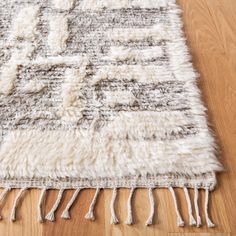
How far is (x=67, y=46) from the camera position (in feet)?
3.18

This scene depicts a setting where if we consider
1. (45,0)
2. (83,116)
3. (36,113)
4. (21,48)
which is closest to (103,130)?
(83,116)

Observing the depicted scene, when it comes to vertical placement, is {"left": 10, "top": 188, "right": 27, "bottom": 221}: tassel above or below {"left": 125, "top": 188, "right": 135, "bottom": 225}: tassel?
above

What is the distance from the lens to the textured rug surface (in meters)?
0.72

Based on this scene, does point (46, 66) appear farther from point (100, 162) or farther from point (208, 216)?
point (208, 216)

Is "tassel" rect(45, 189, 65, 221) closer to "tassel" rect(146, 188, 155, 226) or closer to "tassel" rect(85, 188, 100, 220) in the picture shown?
"tassel" rect(85, 188, 100, 220)

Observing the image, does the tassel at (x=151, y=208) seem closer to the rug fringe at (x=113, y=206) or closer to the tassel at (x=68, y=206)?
the rug fringe at (x=113, y=206)

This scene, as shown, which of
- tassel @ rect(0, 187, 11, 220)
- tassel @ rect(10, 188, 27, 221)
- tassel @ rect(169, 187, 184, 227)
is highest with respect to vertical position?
tassel @ rect(0, 187, 11, 220)

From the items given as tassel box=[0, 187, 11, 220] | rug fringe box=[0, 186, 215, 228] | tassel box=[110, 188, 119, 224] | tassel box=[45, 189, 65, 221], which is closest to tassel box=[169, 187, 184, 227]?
rug fringe box=[0, 186, 215, 228]

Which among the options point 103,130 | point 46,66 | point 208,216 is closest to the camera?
point 208,216

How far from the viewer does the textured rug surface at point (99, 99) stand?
725mm

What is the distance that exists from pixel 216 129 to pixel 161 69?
0.24 m

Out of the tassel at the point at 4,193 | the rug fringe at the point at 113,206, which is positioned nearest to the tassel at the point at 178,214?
the rug fringe at the point at 113,206

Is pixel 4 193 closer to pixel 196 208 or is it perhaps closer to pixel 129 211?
pixel 129 211

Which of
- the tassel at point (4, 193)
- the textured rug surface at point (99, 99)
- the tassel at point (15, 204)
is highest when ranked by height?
the textured rug surface at point (99, 99)
